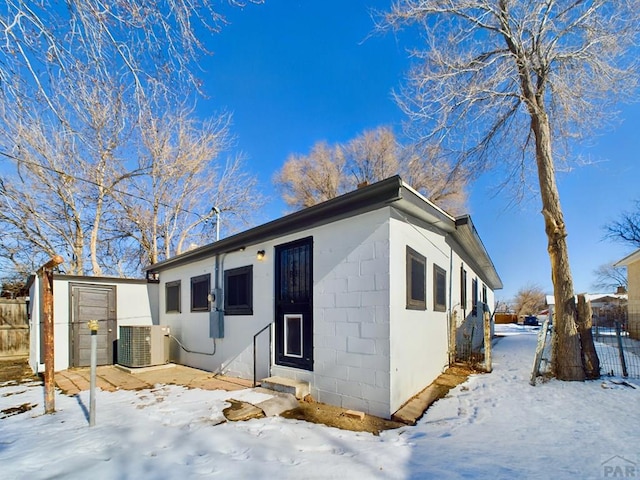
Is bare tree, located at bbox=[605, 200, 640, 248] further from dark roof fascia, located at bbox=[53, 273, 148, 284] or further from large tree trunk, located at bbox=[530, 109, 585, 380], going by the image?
dark roof fascia, located at bbox=[53, 273, 148, 284]

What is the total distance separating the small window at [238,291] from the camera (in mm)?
6289

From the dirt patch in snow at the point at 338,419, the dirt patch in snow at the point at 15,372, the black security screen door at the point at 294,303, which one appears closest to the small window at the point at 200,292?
the black security screen door at the point at 294,303

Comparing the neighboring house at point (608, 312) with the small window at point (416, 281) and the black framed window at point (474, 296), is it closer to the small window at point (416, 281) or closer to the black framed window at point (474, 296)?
the black framed window at point (474, 296)

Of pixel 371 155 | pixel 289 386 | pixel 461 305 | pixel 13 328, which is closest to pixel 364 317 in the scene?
pixel 289 386

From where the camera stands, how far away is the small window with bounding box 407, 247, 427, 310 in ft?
15.2

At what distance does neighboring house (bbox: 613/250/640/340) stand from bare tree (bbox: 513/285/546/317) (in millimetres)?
29722

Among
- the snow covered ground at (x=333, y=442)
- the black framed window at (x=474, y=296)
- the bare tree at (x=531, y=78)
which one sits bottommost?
the snow covered ground at (x=333, y=442)

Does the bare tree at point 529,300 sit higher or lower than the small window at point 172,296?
lower

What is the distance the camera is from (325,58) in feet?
25.7

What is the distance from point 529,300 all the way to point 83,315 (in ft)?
152

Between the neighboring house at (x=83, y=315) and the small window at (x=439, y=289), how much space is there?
7.64 m

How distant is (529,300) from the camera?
41.5 m

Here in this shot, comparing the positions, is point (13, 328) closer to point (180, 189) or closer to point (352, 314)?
point (180, 189)

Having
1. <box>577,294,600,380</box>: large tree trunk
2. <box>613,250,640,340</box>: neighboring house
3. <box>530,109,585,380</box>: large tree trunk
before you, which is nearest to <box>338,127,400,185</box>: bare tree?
<box>613,250,640,340</box>: neighboring house
